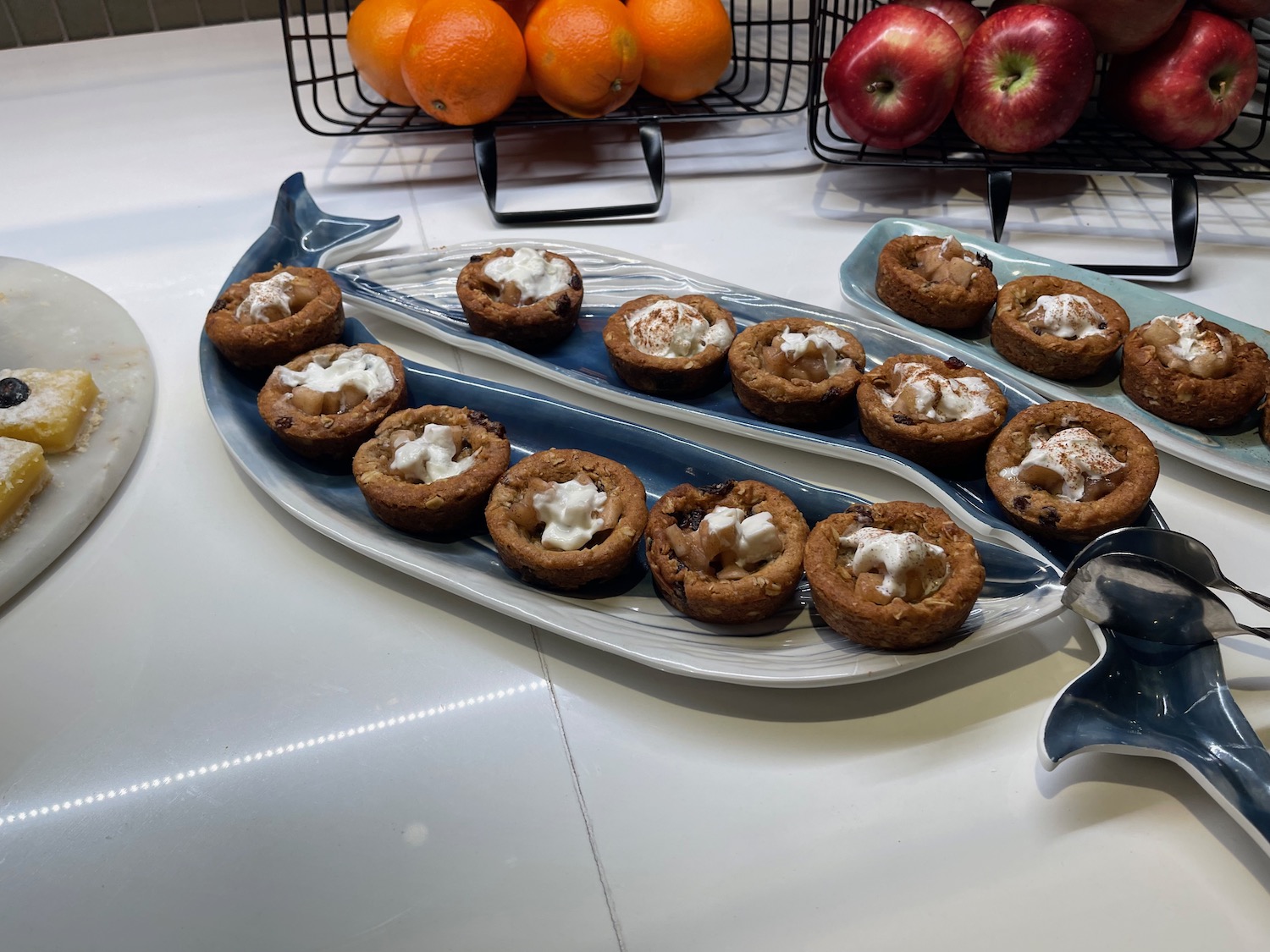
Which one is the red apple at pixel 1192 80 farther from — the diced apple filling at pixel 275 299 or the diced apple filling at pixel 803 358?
the diced apple filling at pixel 275 299

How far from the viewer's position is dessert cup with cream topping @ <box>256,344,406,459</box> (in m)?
1.16

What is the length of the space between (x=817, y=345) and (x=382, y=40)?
3.22ft

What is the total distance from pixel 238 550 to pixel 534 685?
0.42m

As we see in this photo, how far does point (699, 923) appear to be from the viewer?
812mm

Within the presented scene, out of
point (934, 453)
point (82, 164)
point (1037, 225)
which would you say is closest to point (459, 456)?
point (934, 453)

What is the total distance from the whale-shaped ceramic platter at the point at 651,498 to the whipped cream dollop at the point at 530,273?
0.09 meters

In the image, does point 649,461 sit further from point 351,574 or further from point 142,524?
point 142,524

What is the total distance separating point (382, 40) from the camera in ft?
5.41

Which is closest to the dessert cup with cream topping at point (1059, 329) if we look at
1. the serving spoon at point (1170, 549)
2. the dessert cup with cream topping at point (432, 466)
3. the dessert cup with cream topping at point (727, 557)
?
the serving spoon at point (1170, 549)

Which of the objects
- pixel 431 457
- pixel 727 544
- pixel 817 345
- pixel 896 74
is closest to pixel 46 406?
pixel 431 457

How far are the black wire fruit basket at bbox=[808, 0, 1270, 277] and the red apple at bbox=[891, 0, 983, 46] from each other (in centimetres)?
15

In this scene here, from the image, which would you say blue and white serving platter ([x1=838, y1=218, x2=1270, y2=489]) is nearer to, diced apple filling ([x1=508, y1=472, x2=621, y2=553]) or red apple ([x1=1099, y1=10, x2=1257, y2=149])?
red apple ([x1=1099, y1=10, x2=1257, y2=149])

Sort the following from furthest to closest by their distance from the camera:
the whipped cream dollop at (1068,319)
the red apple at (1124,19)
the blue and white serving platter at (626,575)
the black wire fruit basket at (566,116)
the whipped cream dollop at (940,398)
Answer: the black wire fruit basket at (566,116) < the red apple at (1124,19) < the whipped cream dollop at (1068,319) < the whipped cream dollop at (940,398) < the blue and white serving platter at (626,575)

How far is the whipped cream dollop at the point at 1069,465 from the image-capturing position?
3.44 ft
